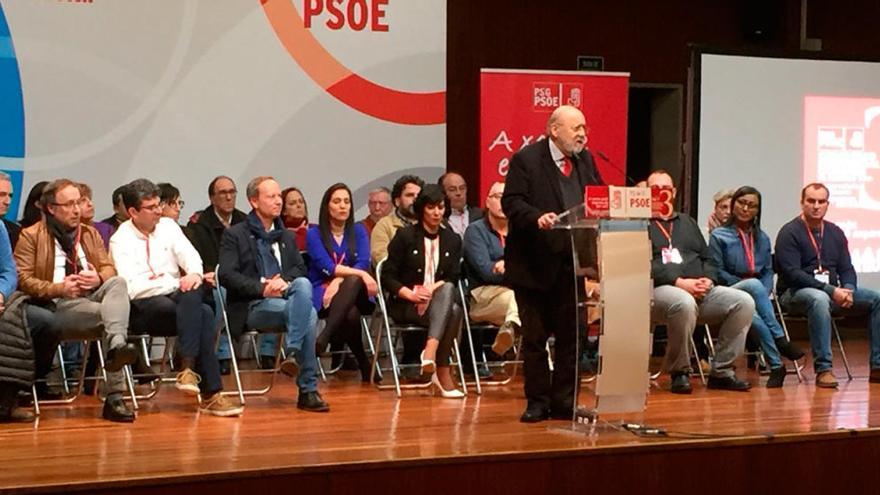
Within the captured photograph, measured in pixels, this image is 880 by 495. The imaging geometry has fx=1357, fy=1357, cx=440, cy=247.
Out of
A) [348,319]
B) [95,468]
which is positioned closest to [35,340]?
[95,468]

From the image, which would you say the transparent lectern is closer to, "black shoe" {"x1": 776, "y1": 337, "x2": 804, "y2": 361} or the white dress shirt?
the white dress shirt

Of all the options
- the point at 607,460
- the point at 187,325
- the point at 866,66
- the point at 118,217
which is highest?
the point at 866,66

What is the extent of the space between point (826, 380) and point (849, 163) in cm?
241

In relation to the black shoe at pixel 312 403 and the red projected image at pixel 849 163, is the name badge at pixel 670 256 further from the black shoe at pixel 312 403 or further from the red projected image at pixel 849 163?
the red projected image at pixel 849 163

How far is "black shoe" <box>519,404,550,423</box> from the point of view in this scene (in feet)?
19.8

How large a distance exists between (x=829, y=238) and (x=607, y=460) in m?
3.28

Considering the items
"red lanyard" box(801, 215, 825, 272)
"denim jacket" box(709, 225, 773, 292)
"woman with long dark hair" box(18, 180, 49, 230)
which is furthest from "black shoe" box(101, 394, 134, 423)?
"red lanyard" box(801, 215, 825, 272)

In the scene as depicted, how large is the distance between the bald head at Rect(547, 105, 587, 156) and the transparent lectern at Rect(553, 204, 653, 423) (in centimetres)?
38

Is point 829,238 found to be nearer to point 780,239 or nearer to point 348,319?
point 780,239

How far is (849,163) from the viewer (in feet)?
31.0

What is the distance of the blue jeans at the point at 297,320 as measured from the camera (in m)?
6.42

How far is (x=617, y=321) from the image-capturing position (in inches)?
219

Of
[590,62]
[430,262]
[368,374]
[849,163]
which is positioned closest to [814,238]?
[849,163]

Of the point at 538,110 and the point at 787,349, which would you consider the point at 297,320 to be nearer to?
the point at 787,349
